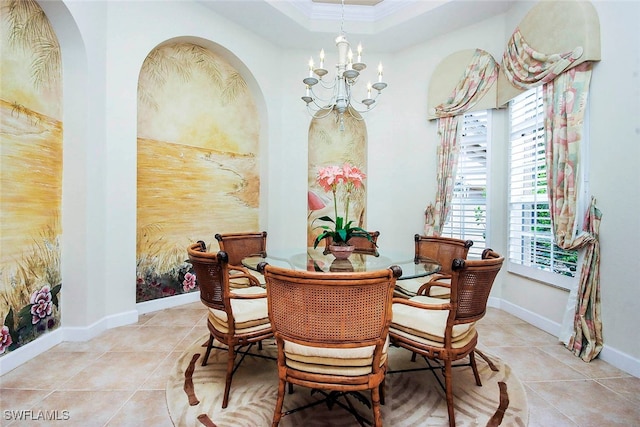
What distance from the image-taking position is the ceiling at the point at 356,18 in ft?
A: 11.5

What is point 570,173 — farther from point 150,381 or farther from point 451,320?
point 150,381

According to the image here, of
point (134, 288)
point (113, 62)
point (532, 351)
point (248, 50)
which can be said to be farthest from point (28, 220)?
point (532, 351)

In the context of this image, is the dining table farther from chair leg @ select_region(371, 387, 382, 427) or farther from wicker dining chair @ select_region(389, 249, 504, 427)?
chair leg @ select_region(371, 387, 382, 427)

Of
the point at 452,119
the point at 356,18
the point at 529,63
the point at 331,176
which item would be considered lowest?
the point at 331,176

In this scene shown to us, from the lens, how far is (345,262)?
222 cm

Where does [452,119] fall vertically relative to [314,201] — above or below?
above

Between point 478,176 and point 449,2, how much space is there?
1.98m

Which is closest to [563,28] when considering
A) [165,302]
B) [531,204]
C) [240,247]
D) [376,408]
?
[531,204]

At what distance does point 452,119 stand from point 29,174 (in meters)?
4.23

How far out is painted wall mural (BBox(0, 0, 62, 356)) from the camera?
2.11m

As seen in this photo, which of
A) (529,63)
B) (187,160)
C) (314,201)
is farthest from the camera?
(314,201)

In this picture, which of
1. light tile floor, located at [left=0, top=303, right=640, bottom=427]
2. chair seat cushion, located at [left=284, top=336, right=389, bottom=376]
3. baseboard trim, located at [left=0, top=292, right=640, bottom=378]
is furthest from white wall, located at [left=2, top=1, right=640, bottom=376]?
chair seat cushion, located at [left=284, top=336, right=389, bottom=376]

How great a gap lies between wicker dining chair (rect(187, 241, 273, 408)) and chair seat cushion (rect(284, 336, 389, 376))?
22.2 inches

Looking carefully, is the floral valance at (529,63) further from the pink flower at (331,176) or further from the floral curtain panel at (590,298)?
the pink flower at (331,176)
